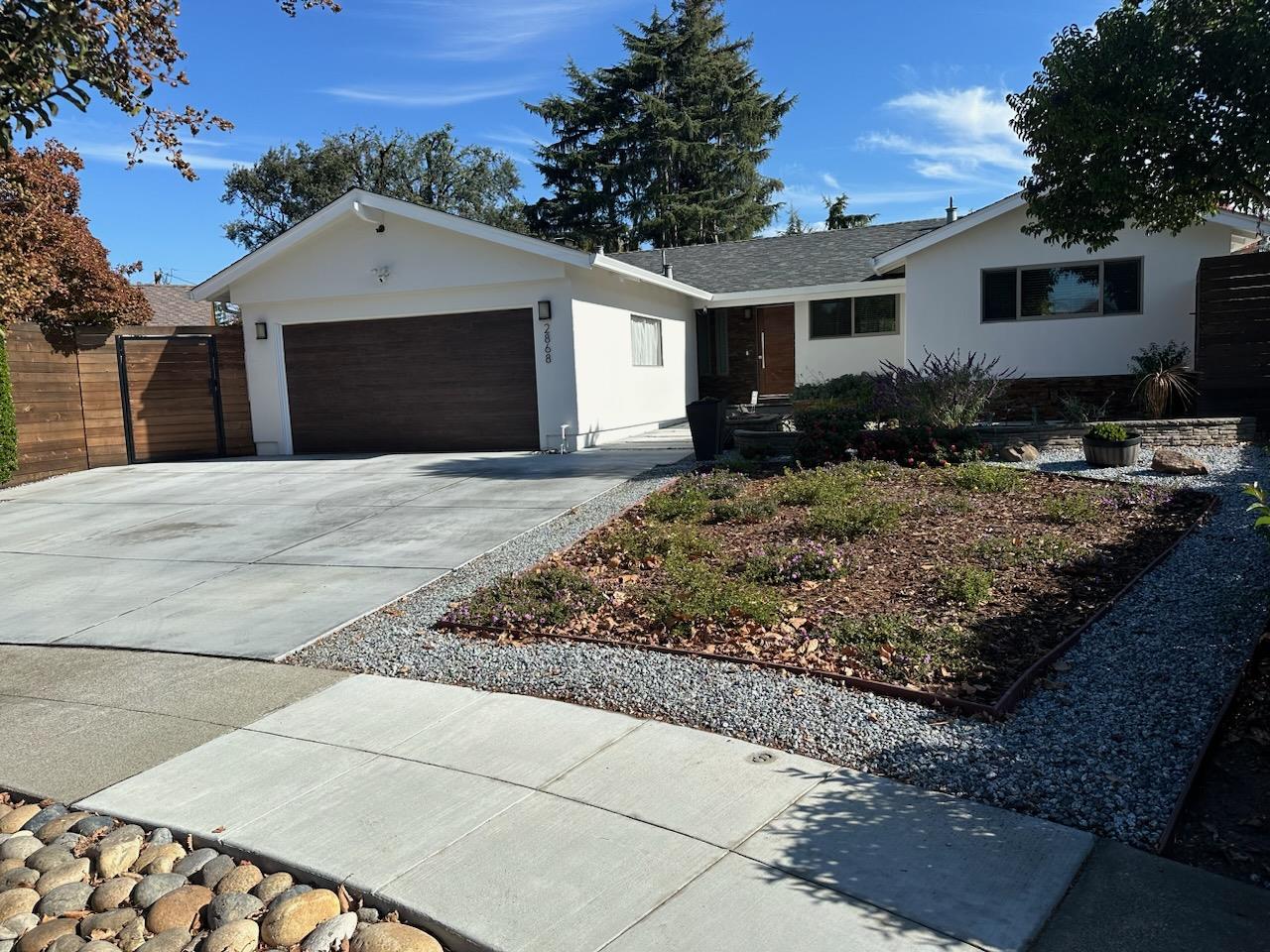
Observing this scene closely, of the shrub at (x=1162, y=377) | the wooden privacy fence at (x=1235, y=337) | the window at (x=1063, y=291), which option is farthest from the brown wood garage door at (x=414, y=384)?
the wooden privacy fence at (x=1235, y=337)

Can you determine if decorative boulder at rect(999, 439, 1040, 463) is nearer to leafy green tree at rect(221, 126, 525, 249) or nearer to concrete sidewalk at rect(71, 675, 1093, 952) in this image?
concrete sidewalk at rect(71, 675, 1093, 952)

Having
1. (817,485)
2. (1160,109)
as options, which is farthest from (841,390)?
(817,485)

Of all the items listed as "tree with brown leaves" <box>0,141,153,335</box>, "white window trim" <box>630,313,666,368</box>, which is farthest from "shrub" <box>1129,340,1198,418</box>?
"tree with brown leaves" <box>0,141,153,335</box>

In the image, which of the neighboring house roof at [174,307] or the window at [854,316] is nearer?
the window at [854,316]

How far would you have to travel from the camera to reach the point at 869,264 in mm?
18375

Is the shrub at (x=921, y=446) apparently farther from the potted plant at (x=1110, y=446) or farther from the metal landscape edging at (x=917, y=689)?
the metal landscape edging at (x=917, y=689)

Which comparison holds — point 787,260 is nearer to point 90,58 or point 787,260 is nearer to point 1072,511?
point 1072,511

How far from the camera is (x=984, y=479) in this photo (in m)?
8.85

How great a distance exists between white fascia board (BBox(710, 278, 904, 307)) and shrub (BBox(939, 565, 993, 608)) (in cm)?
1246

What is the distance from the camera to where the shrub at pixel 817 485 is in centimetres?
853

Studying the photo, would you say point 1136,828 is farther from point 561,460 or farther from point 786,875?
point 561,460

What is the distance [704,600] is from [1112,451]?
627 centimetres

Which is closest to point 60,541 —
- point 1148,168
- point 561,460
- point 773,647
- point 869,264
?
point 561,460

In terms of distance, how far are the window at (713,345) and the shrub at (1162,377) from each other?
28.5ft
